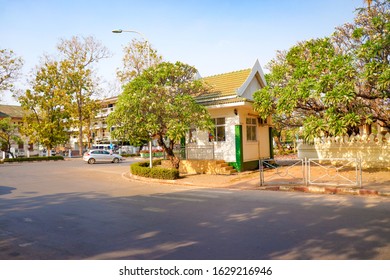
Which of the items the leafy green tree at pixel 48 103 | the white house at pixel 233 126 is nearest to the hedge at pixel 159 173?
the white house at pixel 233 126

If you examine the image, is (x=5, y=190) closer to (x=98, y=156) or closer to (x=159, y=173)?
(x=159, y=173)

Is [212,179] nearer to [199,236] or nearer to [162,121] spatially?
[162,121]

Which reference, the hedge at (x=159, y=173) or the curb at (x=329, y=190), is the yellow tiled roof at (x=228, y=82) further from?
the curb at (x=329, y=190)

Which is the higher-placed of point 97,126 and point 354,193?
point 97,126

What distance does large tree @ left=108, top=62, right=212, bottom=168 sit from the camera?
14.7m

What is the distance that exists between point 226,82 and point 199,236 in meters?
14.8

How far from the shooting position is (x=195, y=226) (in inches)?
262

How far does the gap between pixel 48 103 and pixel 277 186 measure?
36417 mm

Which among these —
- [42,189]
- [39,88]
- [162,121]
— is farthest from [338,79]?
[39,88]

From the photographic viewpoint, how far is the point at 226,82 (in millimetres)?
19531

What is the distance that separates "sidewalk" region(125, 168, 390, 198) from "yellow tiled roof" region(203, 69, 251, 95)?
5005mm

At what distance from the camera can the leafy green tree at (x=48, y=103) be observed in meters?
40.3

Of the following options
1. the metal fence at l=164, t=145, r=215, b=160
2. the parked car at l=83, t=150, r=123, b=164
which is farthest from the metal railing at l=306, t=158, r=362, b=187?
the parked car at l=83, t=150, r=123, b=164
